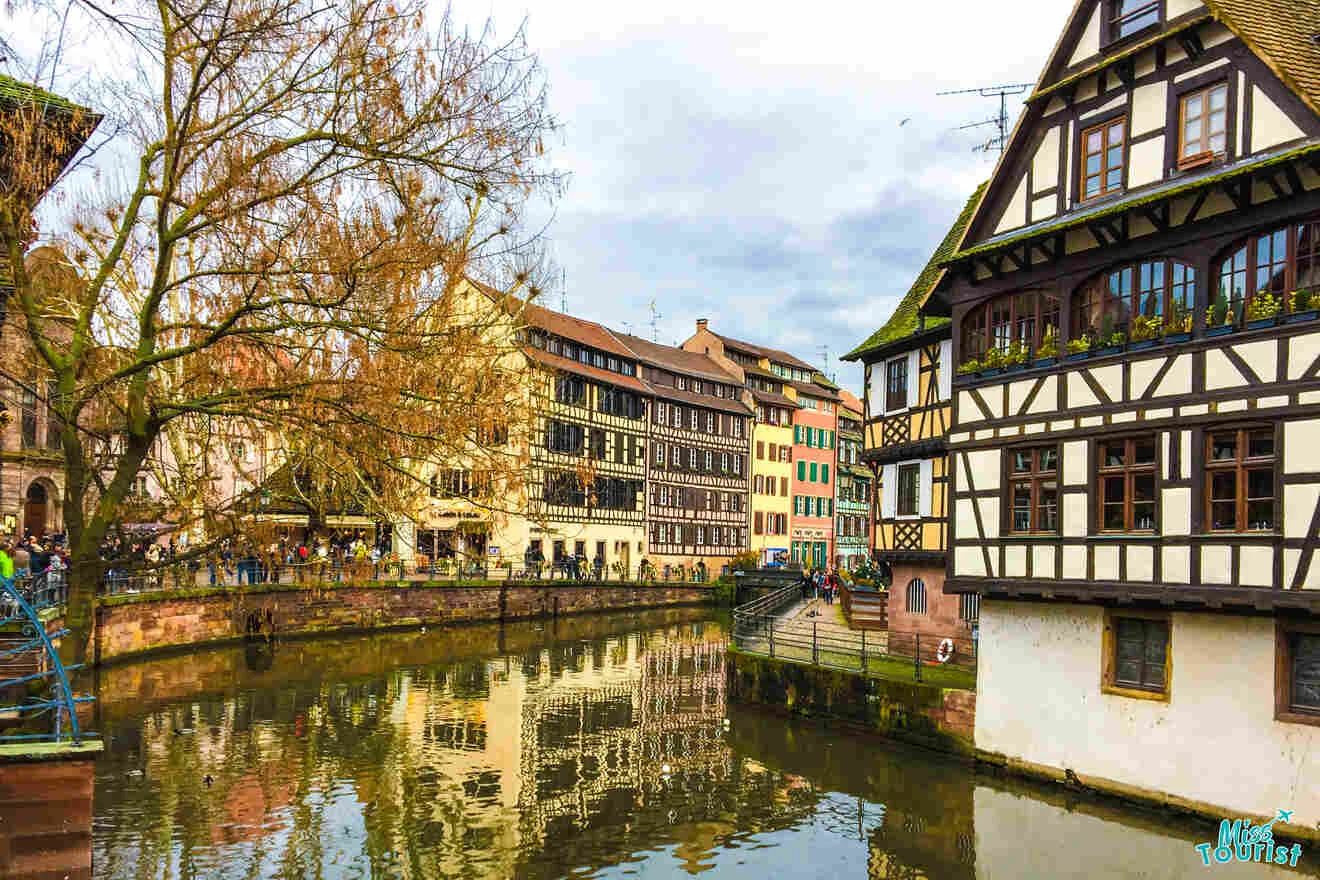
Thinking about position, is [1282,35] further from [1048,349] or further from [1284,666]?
[1284,666]

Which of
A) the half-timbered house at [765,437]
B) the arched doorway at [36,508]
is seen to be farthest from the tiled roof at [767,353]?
the arched doorway at [36,508]

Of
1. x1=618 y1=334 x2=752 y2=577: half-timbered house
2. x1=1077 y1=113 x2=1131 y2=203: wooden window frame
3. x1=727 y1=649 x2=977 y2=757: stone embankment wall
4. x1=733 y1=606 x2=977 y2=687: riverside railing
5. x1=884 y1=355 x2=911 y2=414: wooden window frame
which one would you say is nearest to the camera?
x1=1077 y1=113 x2=1131 y2=203: wooden window frame

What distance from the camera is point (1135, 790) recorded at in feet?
56.5

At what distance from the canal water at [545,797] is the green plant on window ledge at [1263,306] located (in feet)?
22.5

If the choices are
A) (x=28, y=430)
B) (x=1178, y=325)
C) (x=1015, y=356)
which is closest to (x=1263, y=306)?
(x=1178, y=325)

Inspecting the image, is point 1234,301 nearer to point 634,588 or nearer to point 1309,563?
point 1309,563

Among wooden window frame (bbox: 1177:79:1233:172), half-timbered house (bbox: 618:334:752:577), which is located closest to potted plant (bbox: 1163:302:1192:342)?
wooden window frame (bbox: 1177:79:1233:172)

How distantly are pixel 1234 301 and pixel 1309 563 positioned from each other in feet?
12.1

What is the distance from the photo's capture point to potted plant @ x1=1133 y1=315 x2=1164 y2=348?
17266mm

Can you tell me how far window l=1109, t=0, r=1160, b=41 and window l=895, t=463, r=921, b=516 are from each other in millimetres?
11509

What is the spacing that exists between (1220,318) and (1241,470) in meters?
2.09

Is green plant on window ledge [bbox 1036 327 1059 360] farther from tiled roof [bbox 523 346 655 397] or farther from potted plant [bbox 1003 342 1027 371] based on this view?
tiled roof [bbox 523 346 655 397]

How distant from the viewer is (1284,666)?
15.5 meters

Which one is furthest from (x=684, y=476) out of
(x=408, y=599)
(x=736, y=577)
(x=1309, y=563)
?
(x=1309, y=563)
